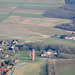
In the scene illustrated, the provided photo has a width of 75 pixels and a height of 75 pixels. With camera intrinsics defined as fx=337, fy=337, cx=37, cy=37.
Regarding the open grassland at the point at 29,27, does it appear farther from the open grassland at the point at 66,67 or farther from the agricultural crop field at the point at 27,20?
the open grassland at the point at 66,67

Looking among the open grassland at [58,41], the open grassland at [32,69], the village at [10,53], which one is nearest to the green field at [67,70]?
the open grassland at [32,69]

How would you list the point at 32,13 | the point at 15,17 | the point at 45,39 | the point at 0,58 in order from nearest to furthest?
the point at 0,58, the point at 45,39, the point at 15,17, the point at 32,13

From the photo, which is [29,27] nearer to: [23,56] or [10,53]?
[10,53]

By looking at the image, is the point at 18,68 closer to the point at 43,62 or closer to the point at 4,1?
the point at 43,62

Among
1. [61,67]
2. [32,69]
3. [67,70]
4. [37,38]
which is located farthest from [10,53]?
[67,70]

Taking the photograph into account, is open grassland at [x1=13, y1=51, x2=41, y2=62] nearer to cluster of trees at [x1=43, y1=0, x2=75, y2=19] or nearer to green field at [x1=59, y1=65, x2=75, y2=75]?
green field at [x1=59, y1=65, x2=75, y2=75]

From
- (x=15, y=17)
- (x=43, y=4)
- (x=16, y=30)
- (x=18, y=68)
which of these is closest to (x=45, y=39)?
(x=16, y=30)
